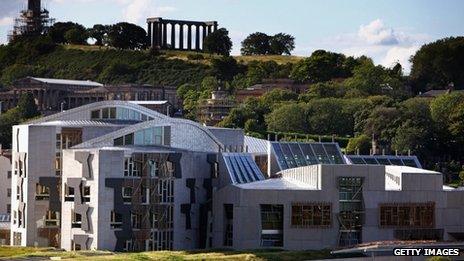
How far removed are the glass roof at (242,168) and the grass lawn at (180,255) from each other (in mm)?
9453

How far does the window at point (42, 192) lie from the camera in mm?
99062

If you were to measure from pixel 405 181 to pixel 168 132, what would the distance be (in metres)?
13.1

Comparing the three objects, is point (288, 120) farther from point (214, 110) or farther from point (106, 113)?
point (106, 113)

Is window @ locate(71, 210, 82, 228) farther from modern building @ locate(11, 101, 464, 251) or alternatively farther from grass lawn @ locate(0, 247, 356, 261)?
grass lawn @ locate(0, 247, 356, 261)

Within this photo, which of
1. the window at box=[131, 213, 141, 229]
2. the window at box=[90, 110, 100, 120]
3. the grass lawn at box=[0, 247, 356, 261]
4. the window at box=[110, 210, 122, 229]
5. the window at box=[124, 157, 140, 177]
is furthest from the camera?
the window at box=[90, 110, 100, 120]

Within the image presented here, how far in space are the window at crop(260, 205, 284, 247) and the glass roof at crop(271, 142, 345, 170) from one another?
15.4 m

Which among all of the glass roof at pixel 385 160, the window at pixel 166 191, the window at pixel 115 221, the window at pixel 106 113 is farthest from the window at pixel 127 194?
the glass roof at pixel 385 160

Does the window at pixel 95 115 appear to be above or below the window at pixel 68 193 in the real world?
above

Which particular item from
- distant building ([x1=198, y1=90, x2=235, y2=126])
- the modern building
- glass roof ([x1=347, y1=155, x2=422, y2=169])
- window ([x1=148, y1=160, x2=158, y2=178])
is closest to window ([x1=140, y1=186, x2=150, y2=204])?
the modern building

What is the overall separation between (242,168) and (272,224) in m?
7.47

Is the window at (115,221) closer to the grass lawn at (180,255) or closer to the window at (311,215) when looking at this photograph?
the grass lawn at (180,255)

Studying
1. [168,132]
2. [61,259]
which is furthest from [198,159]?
[61,259]

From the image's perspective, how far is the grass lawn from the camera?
82938 millimetres

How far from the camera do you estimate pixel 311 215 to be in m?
92.8
